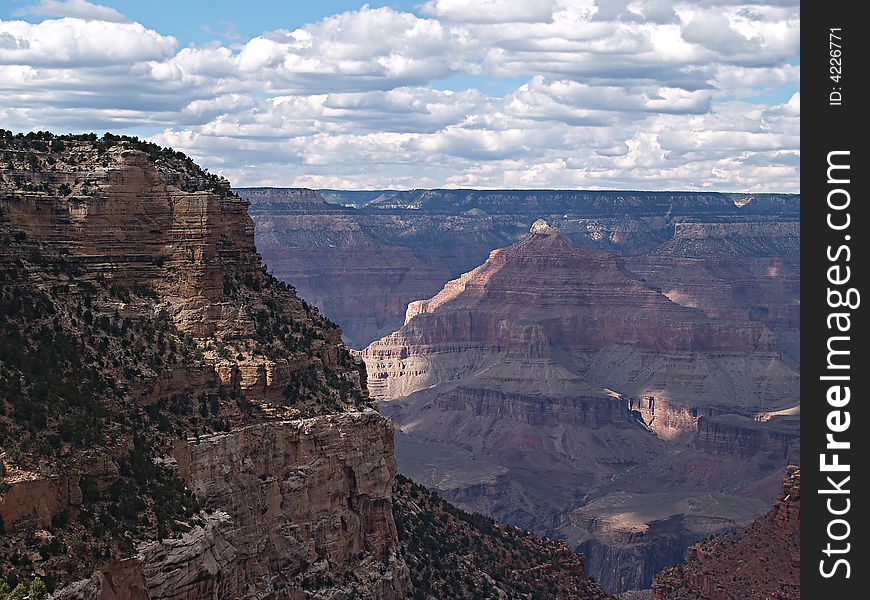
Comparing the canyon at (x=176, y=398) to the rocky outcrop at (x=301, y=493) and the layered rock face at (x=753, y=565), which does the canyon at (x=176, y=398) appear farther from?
the layered rock face at (x=753, y=565)

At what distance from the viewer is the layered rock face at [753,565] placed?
99625mm

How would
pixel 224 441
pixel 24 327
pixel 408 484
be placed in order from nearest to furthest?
pixel 24 327, pixel 224 441, pixel 408 484

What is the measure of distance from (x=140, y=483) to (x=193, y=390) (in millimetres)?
9407

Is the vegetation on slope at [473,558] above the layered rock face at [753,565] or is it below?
above

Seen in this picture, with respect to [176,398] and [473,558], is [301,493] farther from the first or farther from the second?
[473,558]

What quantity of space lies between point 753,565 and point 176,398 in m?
57.2

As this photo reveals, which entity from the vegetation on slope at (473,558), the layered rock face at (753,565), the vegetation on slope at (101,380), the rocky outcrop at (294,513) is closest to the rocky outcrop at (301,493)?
the rocky outcrop at (294,513)

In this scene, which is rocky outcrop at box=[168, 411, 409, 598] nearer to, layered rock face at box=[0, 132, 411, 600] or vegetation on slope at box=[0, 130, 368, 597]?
layered rock face at box=[0, 132, 411, 600]

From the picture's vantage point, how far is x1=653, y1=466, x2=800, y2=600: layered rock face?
99625 mm

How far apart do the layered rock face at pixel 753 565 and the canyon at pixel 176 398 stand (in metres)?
34.3

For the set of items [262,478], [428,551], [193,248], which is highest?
[193,248]
